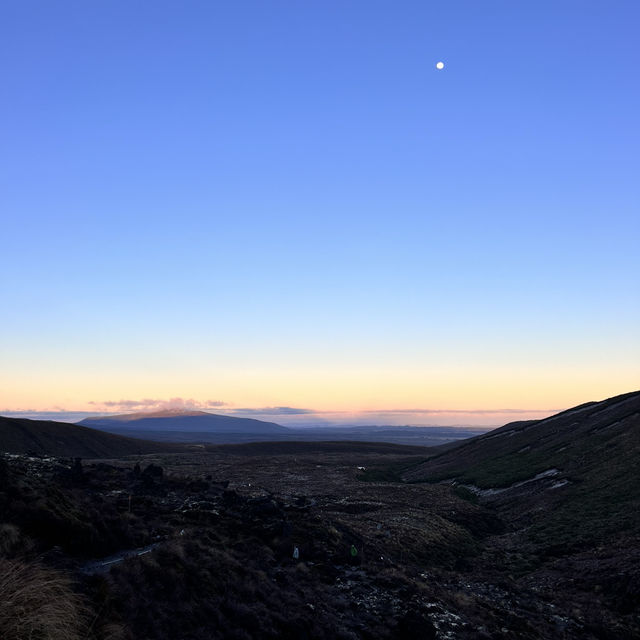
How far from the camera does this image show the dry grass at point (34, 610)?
8562 mm

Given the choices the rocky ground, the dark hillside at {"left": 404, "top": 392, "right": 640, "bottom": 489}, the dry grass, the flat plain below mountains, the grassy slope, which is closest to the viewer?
the dry grass

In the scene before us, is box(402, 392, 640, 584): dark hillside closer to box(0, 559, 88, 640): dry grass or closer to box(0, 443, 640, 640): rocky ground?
box(0, 443, 640, 640): rocky ground

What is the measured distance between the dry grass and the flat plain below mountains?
0.13m

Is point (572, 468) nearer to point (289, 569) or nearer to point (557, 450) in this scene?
point (557, 450)

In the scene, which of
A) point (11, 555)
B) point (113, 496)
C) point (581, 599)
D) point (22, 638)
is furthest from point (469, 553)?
point (22, 638)

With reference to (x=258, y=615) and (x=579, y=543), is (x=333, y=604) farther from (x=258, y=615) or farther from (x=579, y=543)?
(x=579, y=543)

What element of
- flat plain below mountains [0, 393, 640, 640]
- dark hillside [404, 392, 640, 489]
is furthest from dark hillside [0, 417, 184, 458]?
dark hillside [404, 392, 640, 489]

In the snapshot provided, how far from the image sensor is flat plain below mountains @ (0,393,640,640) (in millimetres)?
14617

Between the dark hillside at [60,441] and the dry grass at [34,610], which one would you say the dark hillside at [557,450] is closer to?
the dry grass at [34,610]

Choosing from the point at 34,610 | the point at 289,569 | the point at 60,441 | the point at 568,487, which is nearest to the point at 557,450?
the point at 568,487

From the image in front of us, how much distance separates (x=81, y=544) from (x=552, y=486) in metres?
43.1

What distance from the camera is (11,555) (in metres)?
14.4

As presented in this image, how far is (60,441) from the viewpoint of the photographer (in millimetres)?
110312

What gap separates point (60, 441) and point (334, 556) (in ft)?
352
